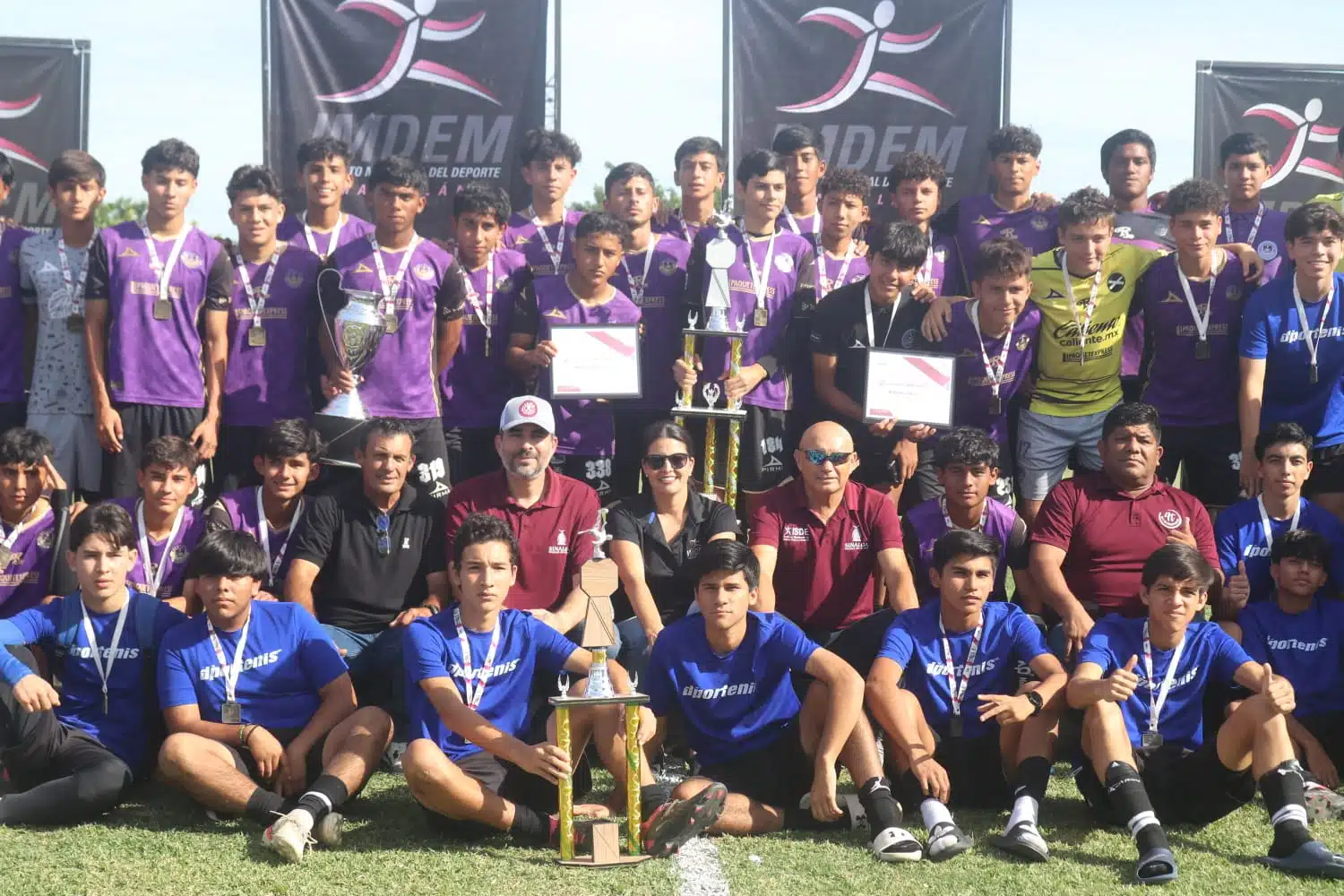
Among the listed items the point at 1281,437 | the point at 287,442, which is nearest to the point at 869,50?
the point at 1281,437

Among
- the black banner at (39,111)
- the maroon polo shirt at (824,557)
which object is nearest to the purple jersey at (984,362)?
the maroon polo shirt at (824,557)

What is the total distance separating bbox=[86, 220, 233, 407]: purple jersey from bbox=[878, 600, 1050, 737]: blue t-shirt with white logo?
413cm

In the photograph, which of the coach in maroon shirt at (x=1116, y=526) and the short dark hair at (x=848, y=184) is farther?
the short dark hair at (x=848, y=184)

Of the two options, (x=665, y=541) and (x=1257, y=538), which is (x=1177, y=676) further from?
(x=665, y=541)

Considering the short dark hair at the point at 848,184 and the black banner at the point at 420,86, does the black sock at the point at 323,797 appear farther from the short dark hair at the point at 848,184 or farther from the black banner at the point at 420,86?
the black banner at the point at 420,86

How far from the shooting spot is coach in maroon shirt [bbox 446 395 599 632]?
23.4ft

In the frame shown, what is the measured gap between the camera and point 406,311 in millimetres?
8266

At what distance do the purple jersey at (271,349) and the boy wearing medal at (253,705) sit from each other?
189 centimetres

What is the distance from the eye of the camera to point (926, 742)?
20.1ft

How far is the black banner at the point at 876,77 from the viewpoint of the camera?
34.2ft

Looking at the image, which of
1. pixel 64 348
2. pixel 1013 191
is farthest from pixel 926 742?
pixel 64 348

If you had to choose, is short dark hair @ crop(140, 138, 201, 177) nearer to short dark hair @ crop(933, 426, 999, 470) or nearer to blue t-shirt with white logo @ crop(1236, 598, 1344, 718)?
A: short dark hair @ crop(933, 426, 999, 470)

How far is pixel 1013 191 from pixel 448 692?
5.26 m

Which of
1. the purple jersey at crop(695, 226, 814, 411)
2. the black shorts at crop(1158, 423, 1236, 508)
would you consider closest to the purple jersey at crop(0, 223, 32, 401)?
the purple jersey at crop(695, 226, 814, 411)
